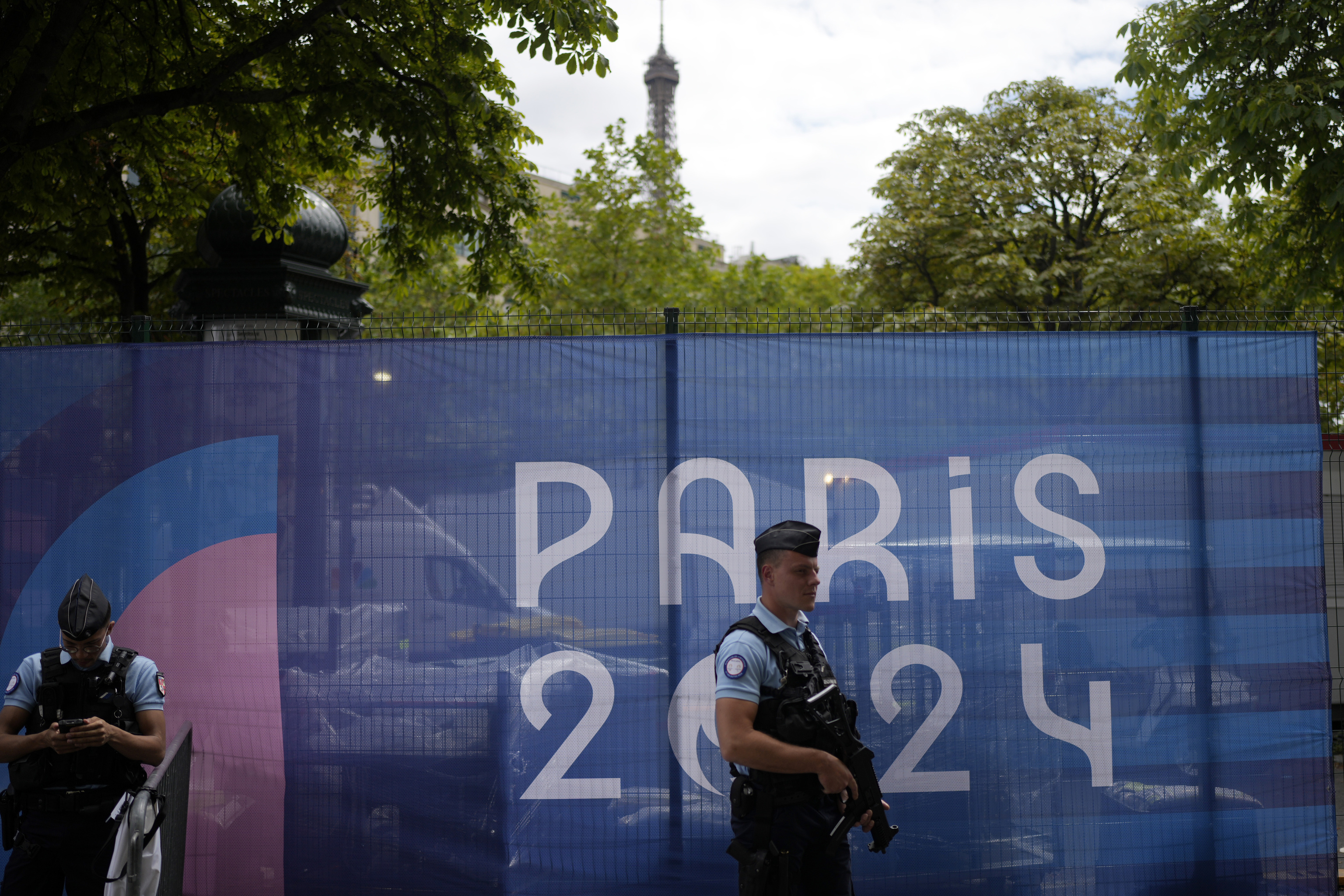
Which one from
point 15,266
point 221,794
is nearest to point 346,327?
point 221,794

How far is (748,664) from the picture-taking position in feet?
11.2

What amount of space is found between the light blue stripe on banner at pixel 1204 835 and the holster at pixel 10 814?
4.87 m

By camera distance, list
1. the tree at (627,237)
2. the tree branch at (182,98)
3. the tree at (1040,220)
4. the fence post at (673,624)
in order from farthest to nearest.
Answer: the tree at (627,237)
the tree at (1040,220)
the tree branch at (182,98)
the fence post at (673,624)

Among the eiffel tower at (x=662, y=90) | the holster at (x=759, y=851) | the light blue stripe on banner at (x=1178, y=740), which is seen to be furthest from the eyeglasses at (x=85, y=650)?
the eiffel tower at (x=662, y=90)

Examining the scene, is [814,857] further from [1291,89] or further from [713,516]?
[1291,89]

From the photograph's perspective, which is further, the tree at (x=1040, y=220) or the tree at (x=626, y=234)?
the tree at (x=626, y=234)

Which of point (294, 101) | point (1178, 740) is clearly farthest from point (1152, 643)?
point (294, 101)

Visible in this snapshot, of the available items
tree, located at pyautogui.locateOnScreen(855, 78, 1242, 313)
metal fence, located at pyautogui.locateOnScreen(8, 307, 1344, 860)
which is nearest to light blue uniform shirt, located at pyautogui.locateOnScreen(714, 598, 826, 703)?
metal fence, located at pyautogui.locateOnScreen(8, 307, 1344, 860)

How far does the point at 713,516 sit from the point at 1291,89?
7.47 m

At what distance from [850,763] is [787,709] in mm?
331

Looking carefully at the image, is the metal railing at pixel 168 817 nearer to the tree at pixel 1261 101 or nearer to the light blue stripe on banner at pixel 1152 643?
the light blue stripe on banner at pixel 1152 643

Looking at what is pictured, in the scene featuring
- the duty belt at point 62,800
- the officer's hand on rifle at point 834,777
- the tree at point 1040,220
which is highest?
the tree at point 1040,220

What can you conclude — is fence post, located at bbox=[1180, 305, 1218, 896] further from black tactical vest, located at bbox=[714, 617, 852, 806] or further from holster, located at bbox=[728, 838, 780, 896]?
holster, located at bbox=[728, 838, 780, 896]

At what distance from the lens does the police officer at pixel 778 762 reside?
336 centimetres
